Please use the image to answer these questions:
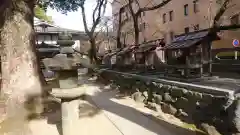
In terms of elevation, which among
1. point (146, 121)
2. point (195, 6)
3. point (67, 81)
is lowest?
point (146, 121)

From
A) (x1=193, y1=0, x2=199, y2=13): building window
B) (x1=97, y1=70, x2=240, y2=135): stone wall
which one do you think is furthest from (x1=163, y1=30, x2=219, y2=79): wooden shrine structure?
(x1=193, y1=0, x2=199, y2=13): building window

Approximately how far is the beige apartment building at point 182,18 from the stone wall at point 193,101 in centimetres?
1024

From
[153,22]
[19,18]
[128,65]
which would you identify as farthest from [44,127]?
[153,22]

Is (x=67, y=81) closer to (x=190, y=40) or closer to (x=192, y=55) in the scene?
(x=192, y=55)

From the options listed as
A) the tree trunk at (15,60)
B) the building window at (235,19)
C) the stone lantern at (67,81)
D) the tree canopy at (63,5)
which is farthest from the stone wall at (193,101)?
the building window at (235,19)

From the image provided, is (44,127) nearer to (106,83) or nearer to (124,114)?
(124,114)

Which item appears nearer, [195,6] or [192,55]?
[192,55]

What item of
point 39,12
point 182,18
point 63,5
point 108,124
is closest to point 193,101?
point 108,124

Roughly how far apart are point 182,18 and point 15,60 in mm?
25058

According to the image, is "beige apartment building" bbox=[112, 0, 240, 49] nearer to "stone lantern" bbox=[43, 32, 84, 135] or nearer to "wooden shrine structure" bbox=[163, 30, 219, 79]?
"wooden shrine structure" bbox=[163, 30, 219, 79]

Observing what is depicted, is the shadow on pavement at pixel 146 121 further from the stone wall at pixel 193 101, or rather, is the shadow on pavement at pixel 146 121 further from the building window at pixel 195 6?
the building window at pixel 195 6

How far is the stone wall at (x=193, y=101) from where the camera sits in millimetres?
4969

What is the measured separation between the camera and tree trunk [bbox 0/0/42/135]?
244 inches

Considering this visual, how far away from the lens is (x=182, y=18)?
2798cm
